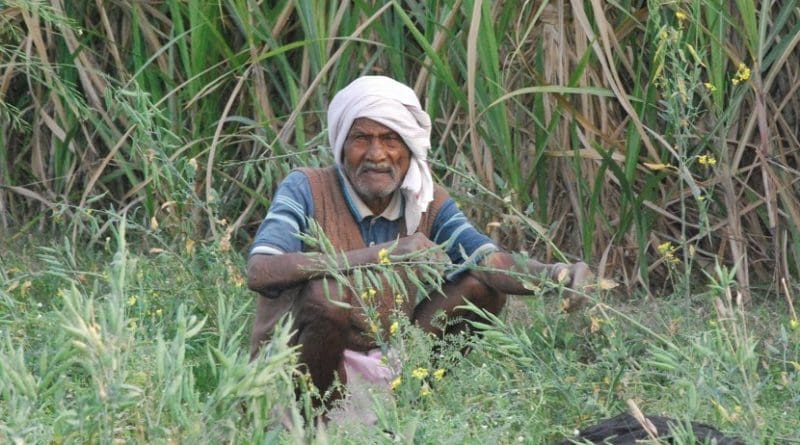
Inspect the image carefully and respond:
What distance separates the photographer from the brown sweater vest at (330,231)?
348 cm

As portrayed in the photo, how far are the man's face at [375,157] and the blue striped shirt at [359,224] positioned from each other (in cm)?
7

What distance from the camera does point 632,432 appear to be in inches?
105

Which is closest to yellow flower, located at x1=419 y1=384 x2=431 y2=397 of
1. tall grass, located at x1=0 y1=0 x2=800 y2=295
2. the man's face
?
the man's face

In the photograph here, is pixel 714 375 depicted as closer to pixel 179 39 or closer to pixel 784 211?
pixel 784 211

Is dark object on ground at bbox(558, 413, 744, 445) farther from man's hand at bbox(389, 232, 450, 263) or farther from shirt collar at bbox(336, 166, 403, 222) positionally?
shirt collar at bbox(336, 166, 403, 222)

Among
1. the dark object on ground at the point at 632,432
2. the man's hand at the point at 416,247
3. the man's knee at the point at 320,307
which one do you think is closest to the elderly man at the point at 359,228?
the man's knee at the point at 320,307

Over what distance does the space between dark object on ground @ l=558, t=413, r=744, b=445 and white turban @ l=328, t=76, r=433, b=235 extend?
0.85 m

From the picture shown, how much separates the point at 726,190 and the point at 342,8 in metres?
1.23

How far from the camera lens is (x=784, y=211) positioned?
4.60 meters

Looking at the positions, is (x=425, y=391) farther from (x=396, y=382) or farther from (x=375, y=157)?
(x=375, y=157)

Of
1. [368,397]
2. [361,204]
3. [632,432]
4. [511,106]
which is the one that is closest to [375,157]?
[361,204]

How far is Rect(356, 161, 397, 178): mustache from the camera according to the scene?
3.47 meters

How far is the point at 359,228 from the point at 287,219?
0.67 ft

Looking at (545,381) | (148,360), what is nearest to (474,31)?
(545,381)
